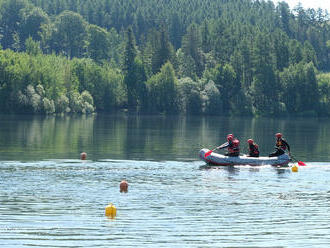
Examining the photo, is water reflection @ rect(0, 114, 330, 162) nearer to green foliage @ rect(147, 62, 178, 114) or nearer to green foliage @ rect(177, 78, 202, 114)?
green foliage @ rect(177, 78, 202, 114)

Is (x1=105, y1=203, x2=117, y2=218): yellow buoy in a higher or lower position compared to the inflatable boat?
lower

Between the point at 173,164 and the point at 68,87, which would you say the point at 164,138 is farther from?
the point at 68,87

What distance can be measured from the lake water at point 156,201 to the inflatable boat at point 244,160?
0.85 metres

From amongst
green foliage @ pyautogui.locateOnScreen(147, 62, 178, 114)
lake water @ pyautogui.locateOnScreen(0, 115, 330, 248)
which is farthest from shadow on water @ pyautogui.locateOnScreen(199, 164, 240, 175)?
green foliage @ pyautogui.locateOnScreen(147, 62, 178, 114)

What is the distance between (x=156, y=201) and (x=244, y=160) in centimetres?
2066

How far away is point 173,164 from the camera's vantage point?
2267 inches

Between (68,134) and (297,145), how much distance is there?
1148 inches

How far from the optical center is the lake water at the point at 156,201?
92.7 ft

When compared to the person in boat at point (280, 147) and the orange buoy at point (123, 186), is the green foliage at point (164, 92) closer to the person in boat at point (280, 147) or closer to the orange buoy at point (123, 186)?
the person in boat at point (280, 147)

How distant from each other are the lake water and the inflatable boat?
2.79ft

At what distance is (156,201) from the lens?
3725 centimetres

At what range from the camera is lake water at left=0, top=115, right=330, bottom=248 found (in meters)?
28.3

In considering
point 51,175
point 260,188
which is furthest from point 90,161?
point 260,188

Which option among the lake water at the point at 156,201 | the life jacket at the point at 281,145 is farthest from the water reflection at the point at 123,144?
the life jacket at the point at 281,145
